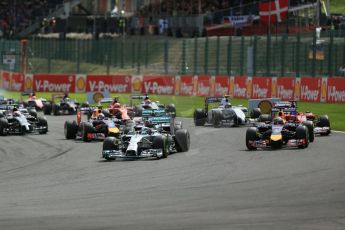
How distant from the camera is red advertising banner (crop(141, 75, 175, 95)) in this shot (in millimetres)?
57875

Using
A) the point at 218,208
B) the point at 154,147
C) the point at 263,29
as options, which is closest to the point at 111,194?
the point at 218,208

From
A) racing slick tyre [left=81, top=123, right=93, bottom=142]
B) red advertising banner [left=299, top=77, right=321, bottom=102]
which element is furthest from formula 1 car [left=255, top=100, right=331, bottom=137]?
red advertising banner [left=299, top=77, right=321, bottom=102]

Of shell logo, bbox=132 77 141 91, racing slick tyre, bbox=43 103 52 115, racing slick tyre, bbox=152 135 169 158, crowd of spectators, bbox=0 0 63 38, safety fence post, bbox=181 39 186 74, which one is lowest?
racing slick tyre, bbox=43 103 52 115

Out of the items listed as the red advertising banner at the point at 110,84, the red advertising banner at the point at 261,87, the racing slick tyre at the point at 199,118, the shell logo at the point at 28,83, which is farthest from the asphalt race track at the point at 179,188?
the shell logo at the point at 28,83

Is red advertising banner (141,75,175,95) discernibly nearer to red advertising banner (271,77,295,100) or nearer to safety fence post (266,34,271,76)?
safety fence post (266,34,271,76)

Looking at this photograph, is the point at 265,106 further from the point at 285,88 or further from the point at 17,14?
the point at 17,14

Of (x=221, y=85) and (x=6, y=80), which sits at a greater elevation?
(x=221, y=85)

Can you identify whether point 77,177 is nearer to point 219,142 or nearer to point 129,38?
point 219,142

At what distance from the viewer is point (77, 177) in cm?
2039

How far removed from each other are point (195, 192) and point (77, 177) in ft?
13.5

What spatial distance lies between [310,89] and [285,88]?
5.02 ft

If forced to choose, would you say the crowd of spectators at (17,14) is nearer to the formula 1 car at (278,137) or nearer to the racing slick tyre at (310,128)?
the racing slick tyre at (310,128)

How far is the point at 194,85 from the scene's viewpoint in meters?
55.8

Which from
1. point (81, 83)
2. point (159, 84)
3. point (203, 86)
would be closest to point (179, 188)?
point (203, 86)
